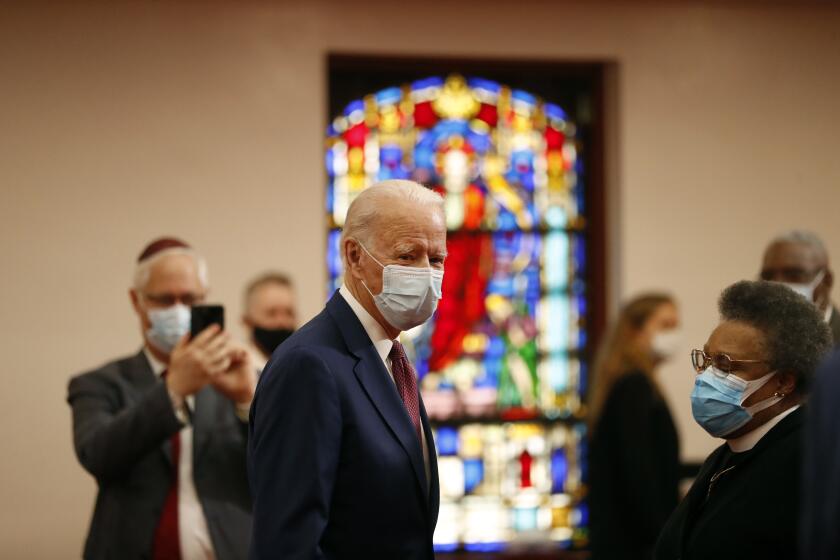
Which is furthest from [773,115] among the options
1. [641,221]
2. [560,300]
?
[560,300]

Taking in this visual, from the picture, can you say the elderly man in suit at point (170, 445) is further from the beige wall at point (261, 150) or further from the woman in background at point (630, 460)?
the beige wall at point (261, 150)

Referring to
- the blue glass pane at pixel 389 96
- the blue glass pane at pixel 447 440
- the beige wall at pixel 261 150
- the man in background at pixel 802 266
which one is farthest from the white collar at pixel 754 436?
the blue glass pane at pixel 389 96

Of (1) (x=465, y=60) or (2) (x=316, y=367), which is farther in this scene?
(1) (x=465, y=60)

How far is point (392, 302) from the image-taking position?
239 centimetres

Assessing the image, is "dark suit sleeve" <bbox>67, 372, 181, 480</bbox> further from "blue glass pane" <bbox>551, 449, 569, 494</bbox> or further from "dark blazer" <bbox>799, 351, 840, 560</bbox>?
"blue glass pane" <bbox>551, 449, 569, 494</bbox>

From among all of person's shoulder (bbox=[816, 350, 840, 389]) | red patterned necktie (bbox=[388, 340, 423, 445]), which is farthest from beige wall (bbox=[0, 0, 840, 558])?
person's shoulder (bbox=[816, 350, 840, 389])

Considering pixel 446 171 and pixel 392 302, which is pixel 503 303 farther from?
pixel 392 302

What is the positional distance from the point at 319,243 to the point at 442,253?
3.55m

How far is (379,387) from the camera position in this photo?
2352mm

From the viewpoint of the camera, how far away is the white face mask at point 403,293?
93.7 inches

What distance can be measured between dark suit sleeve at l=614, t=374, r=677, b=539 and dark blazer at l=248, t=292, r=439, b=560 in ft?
7.37

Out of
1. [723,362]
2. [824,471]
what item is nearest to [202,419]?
[723,362]

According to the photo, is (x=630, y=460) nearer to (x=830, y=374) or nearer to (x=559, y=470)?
(x=559, y=470)

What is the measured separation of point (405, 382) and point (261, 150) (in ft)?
12.0
